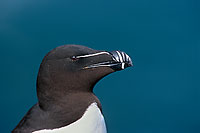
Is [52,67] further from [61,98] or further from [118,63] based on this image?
[118,63]

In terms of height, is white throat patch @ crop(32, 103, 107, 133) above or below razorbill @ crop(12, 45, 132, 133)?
below

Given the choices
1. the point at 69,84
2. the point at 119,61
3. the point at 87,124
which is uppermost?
the point at 119,61

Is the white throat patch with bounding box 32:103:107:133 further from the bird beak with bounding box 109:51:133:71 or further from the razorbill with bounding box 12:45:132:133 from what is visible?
the bird beak with bounding box 109:51:133:71

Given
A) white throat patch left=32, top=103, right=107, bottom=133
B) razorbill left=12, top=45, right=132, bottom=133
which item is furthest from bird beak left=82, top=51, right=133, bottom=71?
white throat patch left=32, top=103, right=107, bottom=133

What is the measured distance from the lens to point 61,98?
1.33 m

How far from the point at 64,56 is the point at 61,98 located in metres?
0.20

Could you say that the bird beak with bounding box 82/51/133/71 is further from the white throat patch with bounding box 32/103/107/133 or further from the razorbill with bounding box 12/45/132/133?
the white throat patch with bounding box 32/103/107/133

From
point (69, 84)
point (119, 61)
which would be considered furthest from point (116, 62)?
point (69, 84)

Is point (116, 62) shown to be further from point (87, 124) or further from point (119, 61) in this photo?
point (87, 124)

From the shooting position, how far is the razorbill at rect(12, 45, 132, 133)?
4.28 feet

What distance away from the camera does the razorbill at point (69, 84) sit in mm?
1306

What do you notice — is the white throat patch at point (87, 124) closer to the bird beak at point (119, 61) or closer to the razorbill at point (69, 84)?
the razorbill at point (69, 84)

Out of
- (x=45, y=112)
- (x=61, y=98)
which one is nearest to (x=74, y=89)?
(x=61, y=98)

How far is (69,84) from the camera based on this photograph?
1.32 metres
